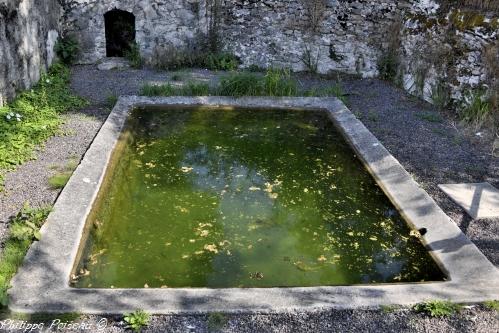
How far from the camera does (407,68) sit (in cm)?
855

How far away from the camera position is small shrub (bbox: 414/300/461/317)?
3.07 metres

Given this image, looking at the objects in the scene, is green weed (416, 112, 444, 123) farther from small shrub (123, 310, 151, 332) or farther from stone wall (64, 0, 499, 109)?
small shrub (123, 310, 151, 332)

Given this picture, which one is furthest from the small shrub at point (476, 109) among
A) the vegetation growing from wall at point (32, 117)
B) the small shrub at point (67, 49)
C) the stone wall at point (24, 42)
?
the small shrub at point (67, 49)

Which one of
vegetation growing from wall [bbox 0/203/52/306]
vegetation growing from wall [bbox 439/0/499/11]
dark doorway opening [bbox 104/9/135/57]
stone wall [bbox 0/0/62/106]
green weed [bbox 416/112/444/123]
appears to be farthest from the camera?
dark doorway opening [bbox 104/9/135/57]

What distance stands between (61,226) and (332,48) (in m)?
6.90

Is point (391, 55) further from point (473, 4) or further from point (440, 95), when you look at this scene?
point (440, 95)

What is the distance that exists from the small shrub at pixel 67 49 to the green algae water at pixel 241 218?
3.45 m

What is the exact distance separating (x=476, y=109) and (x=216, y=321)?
5.29 metres

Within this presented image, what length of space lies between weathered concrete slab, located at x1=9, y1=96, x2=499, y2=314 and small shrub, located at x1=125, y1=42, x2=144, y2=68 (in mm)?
4773

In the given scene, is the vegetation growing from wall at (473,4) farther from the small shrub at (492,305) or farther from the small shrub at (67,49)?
the small shrub at (67,49)

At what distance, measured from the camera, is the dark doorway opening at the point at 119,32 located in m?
9.63

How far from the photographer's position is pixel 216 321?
2947 millimetres

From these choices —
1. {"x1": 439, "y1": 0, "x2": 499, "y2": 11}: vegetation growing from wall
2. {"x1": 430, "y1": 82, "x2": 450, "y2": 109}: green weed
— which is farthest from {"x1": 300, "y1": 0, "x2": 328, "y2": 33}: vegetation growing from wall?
{"x1": 430, "y1": 82, "x2": 450, "y2": 109}: green weed

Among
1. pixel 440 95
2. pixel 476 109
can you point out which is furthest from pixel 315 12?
pixel 476 109
